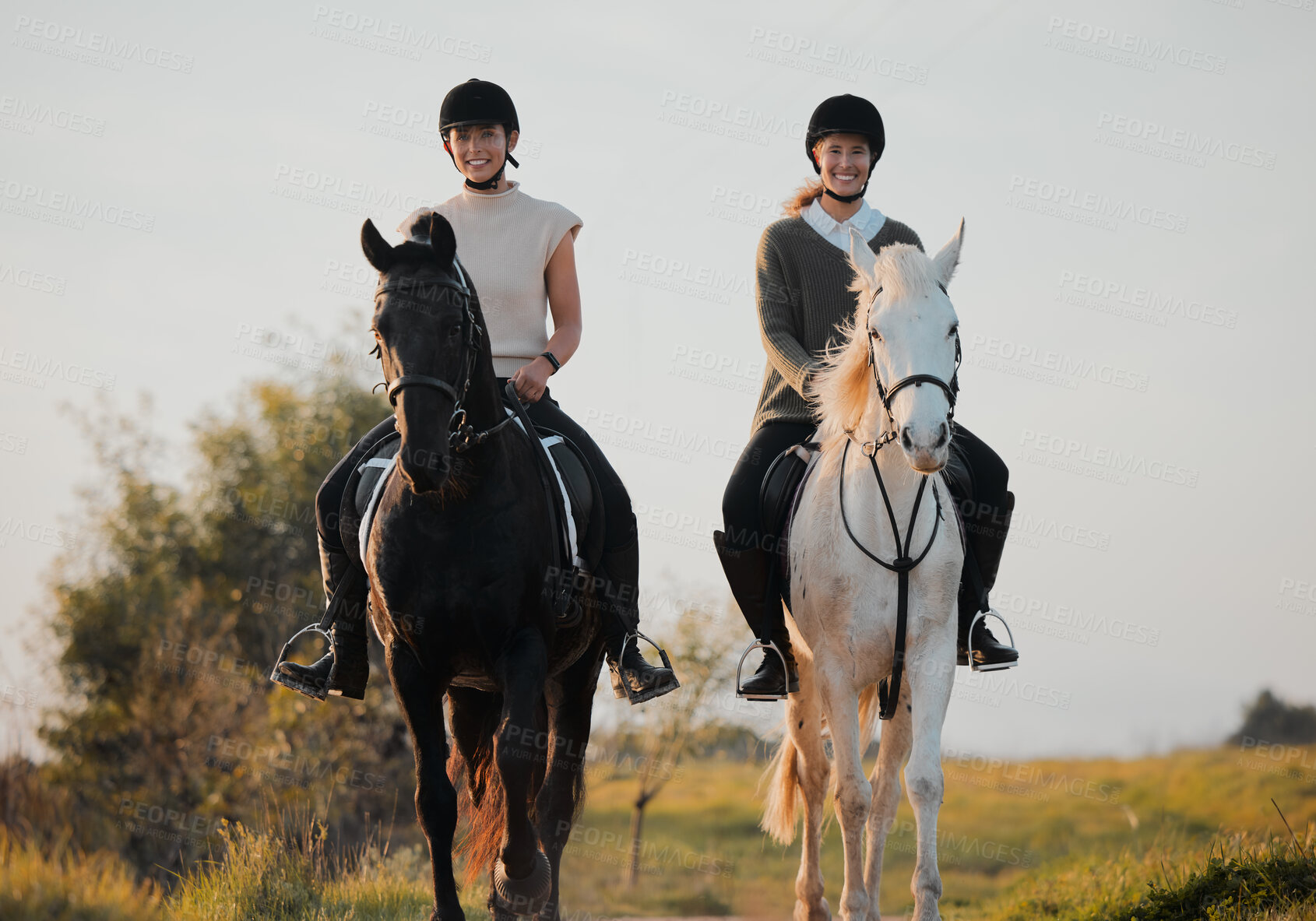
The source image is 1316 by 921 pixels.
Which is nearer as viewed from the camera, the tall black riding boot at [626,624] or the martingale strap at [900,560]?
the martingale strap at [900,560]

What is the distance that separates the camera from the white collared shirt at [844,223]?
22.4 ft

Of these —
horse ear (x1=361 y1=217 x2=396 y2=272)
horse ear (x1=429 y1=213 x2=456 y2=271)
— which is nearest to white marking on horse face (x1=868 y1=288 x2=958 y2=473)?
horse ear (x1=429 y1=213 x2=456 y2=271)

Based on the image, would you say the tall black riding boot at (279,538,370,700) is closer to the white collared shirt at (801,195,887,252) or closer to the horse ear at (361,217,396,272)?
the horse ear at (361,217,396,272)

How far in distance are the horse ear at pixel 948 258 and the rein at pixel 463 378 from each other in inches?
90.9

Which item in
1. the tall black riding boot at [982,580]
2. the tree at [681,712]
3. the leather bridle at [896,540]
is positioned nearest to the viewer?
the leather bridle at [896,540]

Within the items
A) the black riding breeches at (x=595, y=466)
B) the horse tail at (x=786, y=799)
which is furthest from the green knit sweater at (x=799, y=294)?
the horse tail at (x=786, y=799)

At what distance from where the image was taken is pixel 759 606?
6.39 meters

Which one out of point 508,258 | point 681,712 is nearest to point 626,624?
point 508,258

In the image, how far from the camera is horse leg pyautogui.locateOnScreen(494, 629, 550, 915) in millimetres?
4531

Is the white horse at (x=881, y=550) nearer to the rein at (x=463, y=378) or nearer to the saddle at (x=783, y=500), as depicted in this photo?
the saddle at (x=783, y=500)

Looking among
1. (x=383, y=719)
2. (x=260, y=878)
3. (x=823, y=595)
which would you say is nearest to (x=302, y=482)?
(x=383, y=719)

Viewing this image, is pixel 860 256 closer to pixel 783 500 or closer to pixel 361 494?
pixel 783 500

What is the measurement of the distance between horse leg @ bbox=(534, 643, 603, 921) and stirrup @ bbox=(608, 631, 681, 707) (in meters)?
0.18

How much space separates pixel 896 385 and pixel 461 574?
6.86 feet
